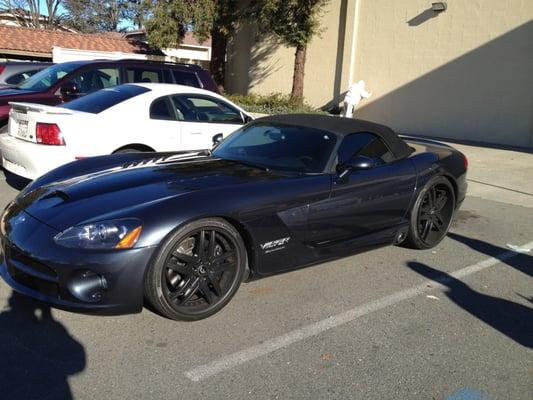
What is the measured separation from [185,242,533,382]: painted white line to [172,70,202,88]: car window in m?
5.52

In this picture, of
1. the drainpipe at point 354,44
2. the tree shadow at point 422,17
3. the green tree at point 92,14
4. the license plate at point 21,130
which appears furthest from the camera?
the green tree at point 92,14

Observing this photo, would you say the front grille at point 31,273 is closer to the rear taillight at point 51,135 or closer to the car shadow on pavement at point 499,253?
the rear taillight at point 51,135

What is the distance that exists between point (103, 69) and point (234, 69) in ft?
58.7

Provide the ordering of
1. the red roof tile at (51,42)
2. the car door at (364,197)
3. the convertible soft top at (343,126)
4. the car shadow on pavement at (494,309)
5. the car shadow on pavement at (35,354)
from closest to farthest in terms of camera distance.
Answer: the car shadow on pavement at (35,354), the car shadow on pavement at (494,309), the car door at (364,197), the convertible soft top at (343,126), the red roof tile at (51,42)

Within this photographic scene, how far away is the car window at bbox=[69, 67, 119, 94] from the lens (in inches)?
326

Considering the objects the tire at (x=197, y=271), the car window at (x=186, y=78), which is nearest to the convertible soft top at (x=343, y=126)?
the tire at (x=197, y=271)

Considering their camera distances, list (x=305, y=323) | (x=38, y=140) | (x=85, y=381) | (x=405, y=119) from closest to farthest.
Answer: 1. (x=85, y=381)
2. (x=305, y=323)
3. (x=38, y=140)
4. (x=405, y=119)

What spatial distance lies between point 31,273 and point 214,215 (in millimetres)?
1194

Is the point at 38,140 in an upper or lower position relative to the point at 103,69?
lower

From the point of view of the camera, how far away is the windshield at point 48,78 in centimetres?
829

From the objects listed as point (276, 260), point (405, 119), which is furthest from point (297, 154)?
point (405, 119)

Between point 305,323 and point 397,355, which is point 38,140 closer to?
point 305,323

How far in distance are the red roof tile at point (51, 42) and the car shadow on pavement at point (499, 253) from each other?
2877 cm

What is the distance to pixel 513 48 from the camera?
1439cm
